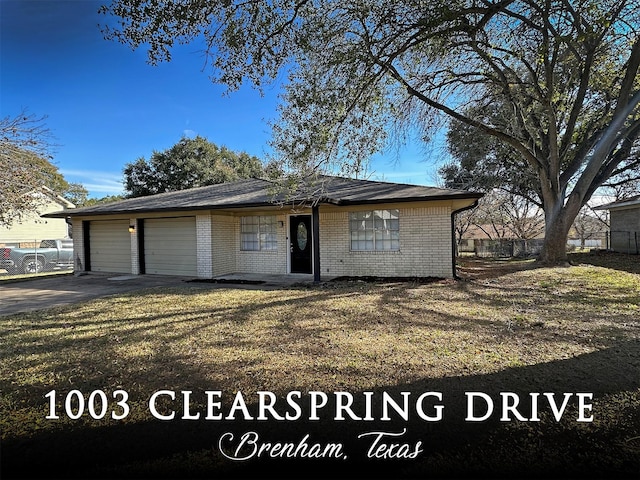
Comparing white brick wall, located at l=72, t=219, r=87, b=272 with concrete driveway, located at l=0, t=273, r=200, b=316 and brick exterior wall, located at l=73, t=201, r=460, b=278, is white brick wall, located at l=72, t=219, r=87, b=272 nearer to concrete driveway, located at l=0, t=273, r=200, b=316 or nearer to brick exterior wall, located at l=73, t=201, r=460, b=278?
concrete driveway, located at l=0, t=273, r=200, b=316

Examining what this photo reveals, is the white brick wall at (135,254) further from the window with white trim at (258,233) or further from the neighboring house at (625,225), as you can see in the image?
the neighboring house at (625,225)

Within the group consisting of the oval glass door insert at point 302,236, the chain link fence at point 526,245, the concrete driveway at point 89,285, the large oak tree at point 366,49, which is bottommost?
the concrete driveway at point 89,285

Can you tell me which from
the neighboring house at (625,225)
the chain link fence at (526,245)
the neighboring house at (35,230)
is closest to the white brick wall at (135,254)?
the neighboring house at (35,230)

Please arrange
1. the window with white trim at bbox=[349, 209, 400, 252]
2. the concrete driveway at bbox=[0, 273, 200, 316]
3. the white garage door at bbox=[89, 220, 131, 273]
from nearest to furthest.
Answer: the concrete driveway at bbox=[0, 273, 200, 316] → the window with white trim at bbox=[349, 209, 400, 252] → the white garage door at bbox=[89, 220, 131, 273]

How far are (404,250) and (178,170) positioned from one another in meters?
20.9

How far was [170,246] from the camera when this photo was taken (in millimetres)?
13070

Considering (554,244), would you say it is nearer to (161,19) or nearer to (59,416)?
(161,19)

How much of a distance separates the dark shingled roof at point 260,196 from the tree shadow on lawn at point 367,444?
6.58 m

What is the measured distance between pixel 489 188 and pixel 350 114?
1608 cm

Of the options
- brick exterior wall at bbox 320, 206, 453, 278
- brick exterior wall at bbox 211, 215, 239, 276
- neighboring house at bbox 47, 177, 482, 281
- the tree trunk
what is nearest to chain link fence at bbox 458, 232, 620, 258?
the tree trunk

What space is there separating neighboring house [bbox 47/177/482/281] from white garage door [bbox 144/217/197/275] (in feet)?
0.12

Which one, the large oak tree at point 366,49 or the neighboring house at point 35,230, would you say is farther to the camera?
the neighboring house at point 35,230

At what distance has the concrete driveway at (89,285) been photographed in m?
8.12

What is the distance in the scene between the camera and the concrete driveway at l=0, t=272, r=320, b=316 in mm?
8125
